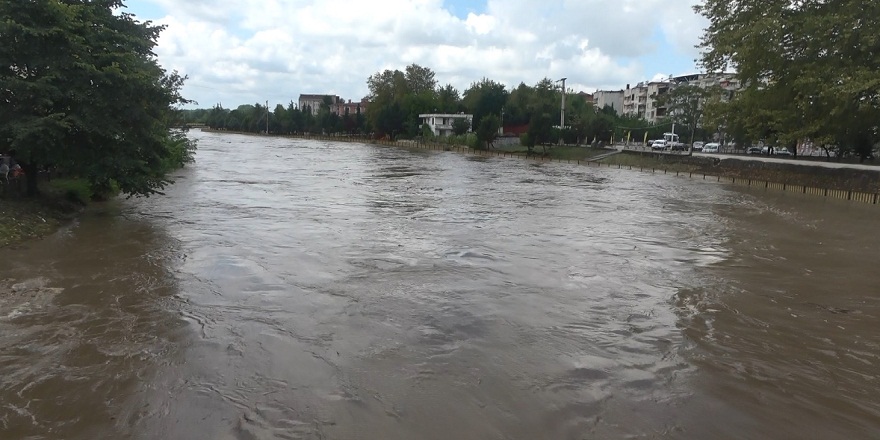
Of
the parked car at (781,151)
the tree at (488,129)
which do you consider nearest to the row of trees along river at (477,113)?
the tree at (488,129)

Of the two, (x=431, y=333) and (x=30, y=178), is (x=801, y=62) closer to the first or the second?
(x=431, y=333)

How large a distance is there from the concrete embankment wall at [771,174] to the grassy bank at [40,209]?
33.4 metres

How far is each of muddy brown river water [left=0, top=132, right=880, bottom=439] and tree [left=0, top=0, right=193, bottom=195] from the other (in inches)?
79.7

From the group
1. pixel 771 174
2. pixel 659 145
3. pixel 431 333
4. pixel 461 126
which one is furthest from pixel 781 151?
pixel 431 333

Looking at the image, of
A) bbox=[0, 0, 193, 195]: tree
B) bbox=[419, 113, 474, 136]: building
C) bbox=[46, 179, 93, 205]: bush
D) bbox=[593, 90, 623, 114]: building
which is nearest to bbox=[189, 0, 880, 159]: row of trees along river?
bbox=[0, 0, 193, 195]: tree

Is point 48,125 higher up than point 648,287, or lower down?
higher up

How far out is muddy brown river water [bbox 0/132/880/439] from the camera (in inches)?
246

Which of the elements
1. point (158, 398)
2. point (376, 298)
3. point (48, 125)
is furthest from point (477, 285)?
point (48, 125)

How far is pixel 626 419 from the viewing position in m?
6.25

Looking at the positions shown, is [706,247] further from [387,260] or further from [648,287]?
[387,260]

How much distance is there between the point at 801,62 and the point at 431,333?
30.8 meters

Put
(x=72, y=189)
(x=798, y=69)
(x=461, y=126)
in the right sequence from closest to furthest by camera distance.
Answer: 1. (x=72, y=189)
2. (x=798, y=69)
3. (x=461, y=126)

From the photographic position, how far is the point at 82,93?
16.2 meters

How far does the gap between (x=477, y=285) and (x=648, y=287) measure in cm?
332
